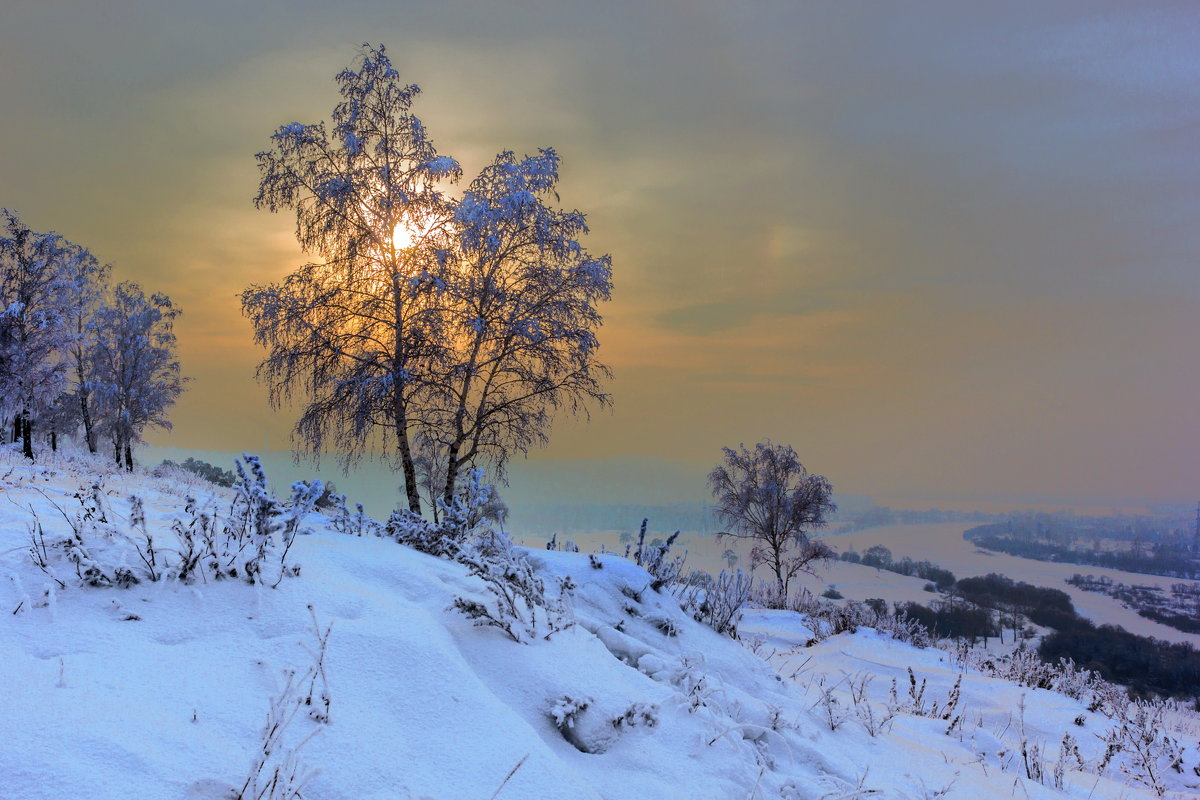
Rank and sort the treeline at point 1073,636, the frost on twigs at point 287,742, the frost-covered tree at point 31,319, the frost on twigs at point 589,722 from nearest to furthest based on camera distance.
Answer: the frost on twigs at point 287,742
the frost on twigs at point 589,722
the frost-covered tree at point 31,319
the treeline at point 1073,636

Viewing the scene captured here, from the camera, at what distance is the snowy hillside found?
7.23ft

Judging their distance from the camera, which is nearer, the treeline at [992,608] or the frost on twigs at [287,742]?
the frost on twigs at [287,742]

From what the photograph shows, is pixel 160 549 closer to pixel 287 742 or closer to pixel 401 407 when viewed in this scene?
pixel 287 742

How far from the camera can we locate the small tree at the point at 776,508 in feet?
98.9

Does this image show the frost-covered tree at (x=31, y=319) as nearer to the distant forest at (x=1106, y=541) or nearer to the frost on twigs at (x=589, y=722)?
the frost on twigs at (x=589, y=722)

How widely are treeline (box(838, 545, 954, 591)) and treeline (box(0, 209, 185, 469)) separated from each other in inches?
2955

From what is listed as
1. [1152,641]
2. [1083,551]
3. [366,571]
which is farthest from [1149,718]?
[1083,551]

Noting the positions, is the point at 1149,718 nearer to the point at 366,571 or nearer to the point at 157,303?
the point at 366,571

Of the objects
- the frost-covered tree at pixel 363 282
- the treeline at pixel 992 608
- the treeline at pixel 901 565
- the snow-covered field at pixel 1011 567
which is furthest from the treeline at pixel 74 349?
the treeline at pixel 901 565

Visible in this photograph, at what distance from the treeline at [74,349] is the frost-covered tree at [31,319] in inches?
1.2

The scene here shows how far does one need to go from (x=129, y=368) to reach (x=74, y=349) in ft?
7.49

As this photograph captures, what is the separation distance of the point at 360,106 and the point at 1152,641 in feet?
226

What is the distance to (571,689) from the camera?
3.52m

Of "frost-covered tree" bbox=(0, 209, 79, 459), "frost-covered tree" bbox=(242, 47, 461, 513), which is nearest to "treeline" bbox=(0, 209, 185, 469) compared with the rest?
"frost-covered tree" bbox=(0, 209, 79, 459)
